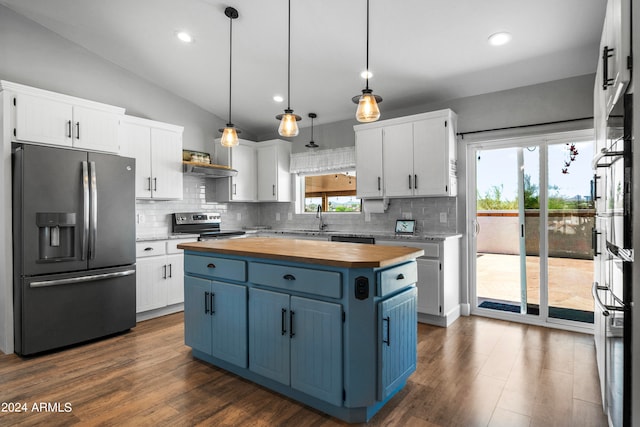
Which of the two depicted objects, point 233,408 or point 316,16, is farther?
point 316,16

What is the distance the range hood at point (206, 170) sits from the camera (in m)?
4.55

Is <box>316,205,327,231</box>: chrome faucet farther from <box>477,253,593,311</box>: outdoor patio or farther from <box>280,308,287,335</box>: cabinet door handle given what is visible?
<box>280,308,287,335</box>: cabinet door handle

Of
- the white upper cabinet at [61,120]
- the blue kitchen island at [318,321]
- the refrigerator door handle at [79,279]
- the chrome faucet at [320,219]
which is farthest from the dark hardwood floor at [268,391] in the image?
the chrome faucet at [320,219]

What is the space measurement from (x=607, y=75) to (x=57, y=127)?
4100mm

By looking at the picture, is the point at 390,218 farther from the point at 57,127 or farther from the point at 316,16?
the point at 57,127

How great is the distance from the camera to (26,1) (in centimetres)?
335

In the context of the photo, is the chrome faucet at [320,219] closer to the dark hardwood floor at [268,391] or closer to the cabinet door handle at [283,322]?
the dark hardwood floor at [268,391]

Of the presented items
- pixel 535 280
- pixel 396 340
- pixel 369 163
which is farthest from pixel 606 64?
pixel 369 163

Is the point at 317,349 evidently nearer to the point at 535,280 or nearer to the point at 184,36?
the point at 535,280

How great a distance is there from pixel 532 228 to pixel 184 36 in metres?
4.16

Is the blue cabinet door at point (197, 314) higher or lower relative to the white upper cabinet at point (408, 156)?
lower

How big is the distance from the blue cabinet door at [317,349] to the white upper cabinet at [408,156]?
7.93ft

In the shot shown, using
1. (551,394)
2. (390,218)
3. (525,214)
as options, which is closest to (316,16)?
(390,218)

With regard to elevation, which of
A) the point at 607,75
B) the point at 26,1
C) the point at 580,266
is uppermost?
the point at 26,1
